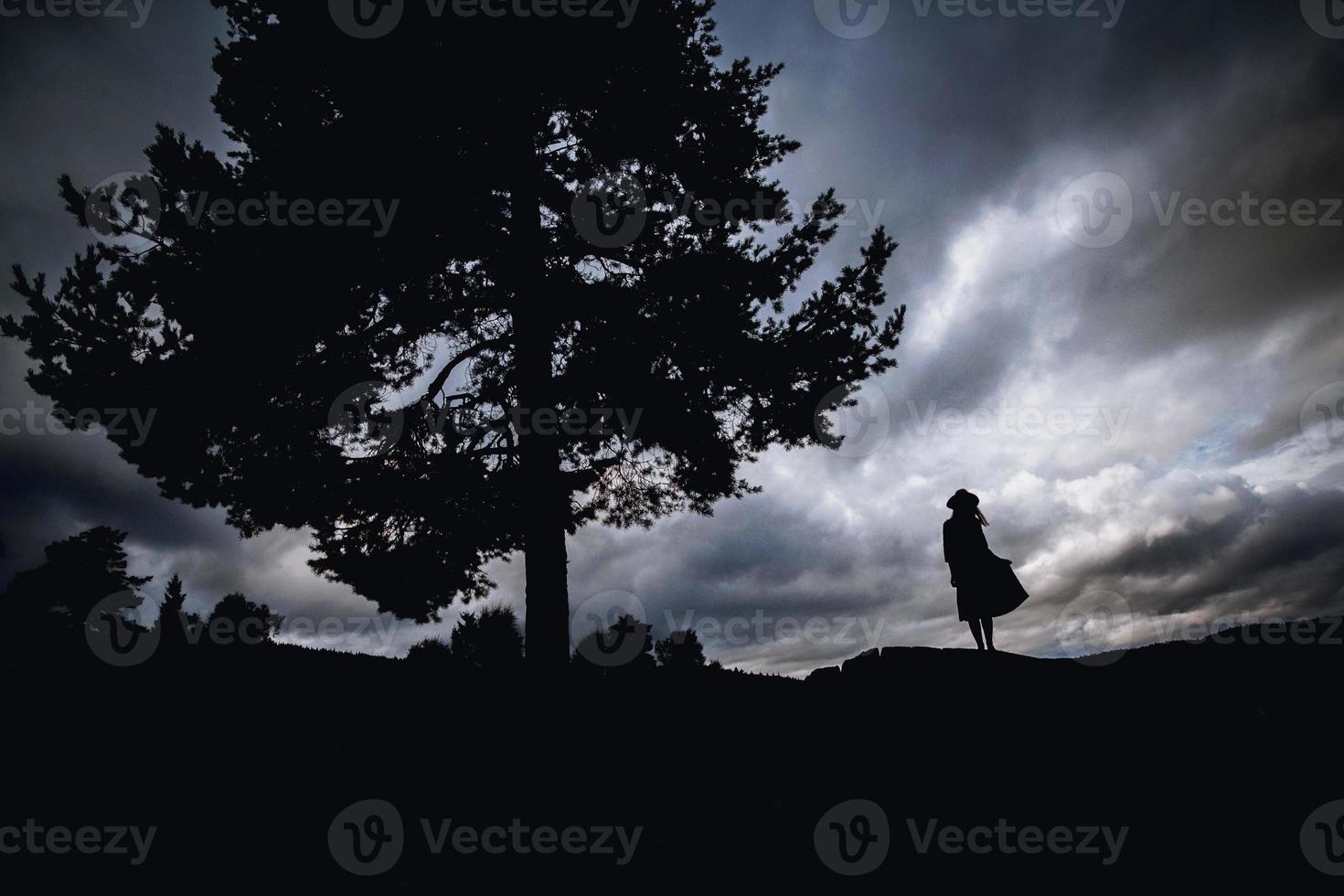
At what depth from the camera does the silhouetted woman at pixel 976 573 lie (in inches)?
336

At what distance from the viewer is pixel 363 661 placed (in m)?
8.03

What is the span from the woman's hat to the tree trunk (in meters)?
Answer: 6.26

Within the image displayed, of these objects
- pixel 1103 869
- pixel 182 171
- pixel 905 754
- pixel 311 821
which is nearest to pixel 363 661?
pixel 311 821

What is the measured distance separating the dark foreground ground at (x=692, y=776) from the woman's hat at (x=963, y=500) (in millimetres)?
2531

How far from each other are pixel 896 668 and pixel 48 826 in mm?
7484

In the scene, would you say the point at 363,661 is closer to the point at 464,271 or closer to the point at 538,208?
the point at 464,271
